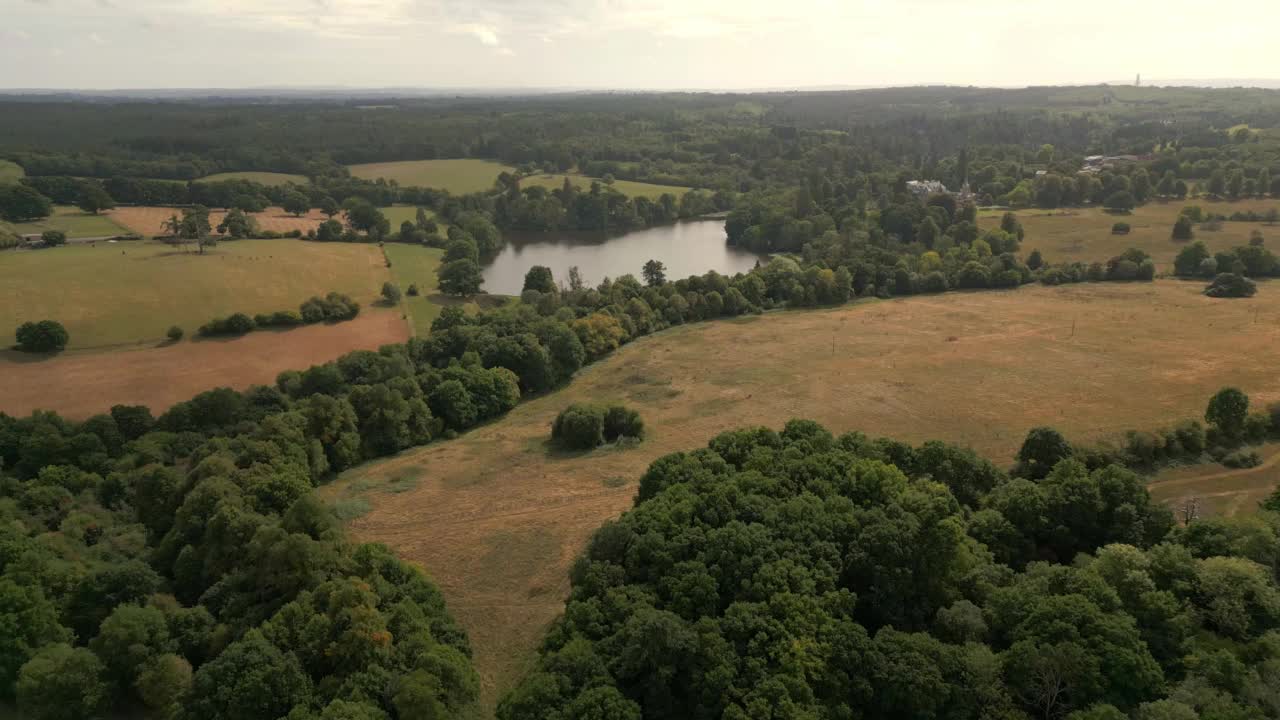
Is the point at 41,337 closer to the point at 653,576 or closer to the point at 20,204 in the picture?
the point at 20,204

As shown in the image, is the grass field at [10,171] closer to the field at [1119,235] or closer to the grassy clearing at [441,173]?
the grassy clearing at [441,173]

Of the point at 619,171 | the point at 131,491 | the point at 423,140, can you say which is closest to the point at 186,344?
the point at 131,491

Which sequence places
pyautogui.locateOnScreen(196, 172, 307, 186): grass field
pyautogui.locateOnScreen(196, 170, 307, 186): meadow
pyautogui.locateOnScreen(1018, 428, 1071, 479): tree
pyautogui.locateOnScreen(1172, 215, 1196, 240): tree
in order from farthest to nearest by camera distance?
pyautogui.locateOnScreen(196, 172, 307, 186): grass field → pyautogui.locateOnScreen(196, 170, 307, 186): meadow → pyautogui.locateOnScreen(1172, 215, 1196, 240): tree → pyautogui.locateOnScreen(1018, 428, 1071, 479): tree

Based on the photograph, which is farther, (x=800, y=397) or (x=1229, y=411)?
(x=800, y=397)

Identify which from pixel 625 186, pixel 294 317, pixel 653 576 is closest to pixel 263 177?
pixel 625 186

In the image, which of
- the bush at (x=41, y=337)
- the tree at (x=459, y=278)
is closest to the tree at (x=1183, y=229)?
the tree at (x=459, y=278)

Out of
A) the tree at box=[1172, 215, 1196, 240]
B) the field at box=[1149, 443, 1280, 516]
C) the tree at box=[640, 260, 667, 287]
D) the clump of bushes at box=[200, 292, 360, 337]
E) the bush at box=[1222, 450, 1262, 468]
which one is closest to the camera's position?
the field at box=[1149, 443, 1280, 516]

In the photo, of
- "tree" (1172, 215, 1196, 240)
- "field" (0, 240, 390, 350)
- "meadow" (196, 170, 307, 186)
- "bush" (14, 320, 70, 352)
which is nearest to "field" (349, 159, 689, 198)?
"meadow" (196, 170, 307, 186)

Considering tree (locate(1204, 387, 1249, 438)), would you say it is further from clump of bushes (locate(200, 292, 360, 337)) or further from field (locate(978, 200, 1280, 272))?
clump of bushes (locate(200, 292, 360, 337))
